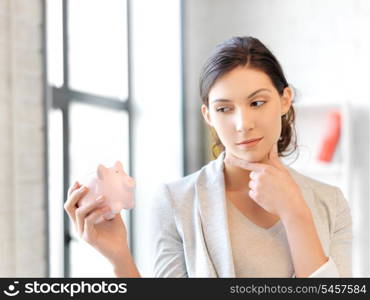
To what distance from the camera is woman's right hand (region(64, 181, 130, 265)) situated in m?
0.56

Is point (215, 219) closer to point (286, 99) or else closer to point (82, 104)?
point (286, 99)

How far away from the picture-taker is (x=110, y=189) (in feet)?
1.90

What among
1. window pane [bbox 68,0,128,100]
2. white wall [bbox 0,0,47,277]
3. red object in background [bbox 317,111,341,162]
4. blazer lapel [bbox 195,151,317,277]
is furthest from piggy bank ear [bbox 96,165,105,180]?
red object in background [bbox 317,111,341,162]

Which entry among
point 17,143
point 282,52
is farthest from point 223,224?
point 282,52

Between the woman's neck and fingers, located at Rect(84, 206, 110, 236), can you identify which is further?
the woman's neck

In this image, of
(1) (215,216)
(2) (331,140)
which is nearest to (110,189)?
(1) (215,216)

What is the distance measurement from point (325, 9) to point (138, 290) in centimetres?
196

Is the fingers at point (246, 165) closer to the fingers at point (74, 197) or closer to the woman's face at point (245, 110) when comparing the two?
the woman's face at point (245, 110)

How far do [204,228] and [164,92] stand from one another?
5.41 feet

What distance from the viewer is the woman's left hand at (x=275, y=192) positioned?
578 mm

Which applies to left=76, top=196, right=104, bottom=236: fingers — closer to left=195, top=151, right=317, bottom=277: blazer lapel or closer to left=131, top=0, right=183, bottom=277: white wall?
left=195, top=151, right=317, bottom=277: blazer lapel

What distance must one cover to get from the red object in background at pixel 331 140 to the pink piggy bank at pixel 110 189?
1741 mm

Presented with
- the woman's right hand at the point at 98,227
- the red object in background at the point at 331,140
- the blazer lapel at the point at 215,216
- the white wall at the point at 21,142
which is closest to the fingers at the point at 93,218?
the woman's right hand at the point at 98,227

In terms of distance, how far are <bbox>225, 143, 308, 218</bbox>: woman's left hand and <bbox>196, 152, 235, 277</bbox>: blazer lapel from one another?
0.16 feet
